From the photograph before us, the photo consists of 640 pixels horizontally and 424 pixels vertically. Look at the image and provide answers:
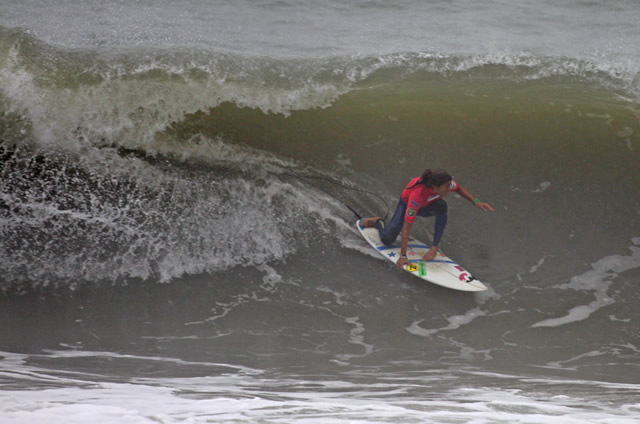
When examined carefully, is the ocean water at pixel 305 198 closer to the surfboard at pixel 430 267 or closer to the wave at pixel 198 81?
the wave at pixel 198 81

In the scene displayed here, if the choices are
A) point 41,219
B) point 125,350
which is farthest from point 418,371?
point 41,219

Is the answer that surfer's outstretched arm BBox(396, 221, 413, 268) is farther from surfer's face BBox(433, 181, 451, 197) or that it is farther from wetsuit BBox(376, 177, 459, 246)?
surfer's face BBox(433, 181, 451, 197)

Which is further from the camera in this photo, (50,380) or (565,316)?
(565,316)

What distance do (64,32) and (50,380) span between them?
5.09m

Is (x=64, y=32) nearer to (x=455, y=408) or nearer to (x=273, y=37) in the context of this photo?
(x=273, y=37)

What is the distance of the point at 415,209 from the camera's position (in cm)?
531

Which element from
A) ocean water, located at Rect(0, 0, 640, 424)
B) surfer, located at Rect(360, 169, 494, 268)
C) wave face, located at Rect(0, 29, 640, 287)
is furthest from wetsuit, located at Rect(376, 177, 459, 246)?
wave face, located at Rect(0, 29, 640, 287)

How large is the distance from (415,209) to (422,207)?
23cm

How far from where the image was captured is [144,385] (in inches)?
152

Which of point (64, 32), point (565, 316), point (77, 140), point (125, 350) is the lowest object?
point (125, 350)

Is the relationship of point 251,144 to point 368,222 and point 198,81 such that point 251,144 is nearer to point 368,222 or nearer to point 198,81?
point 198,81

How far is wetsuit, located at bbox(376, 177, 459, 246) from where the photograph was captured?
5258 mm

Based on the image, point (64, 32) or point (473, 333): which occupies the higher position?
point (64, 32)

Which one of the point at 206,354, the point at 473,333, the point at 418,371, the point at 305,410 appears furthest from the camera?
the point at 473,333
